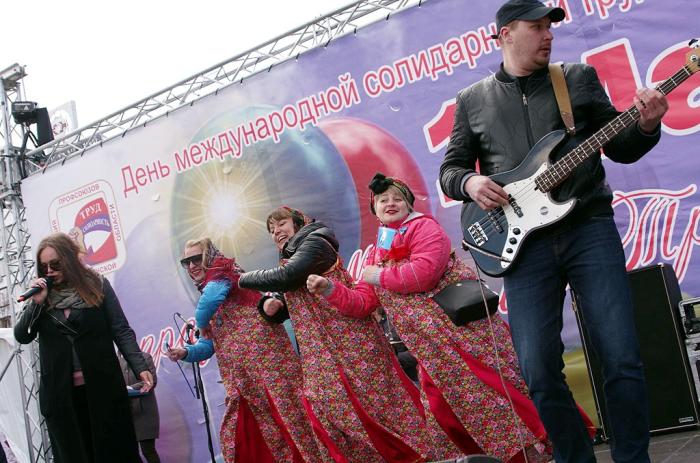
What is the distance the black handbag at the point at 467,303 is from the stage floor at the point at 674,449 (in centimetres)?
98

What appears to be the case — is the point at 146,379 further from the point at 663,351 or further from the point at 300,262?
the point at 663,351

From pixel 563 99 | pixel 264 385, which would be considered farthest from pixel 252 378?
pixel 563 99

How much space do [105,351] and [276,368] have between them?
3.41 ft

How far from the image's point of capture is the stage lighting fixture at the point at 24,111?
309 inches

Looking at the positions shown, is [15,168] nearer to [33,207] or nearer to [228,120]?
[33,207]

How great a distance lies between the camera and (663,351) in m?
4.10

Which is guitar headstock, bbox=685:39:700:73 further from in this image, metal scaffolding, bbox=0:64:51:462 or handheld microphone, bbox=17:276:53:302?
metal scaffolding, bbox=0:64:51:462

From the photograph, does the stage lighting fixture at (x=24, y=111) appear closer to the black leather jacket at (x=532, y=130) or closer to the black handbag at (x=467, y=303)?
the black handbag at (x=467, y=303)

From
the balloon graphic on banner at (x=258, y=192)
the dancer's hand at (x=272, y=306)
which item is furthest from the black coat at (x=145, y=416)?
the dancer's hand at (x=272, y=306)

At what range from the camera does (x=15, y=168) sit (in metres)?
8.12

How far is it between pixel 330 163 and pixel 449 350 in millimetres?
2772

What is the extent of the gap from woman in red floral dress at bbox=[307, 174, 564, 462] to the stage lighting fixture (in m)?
4.86

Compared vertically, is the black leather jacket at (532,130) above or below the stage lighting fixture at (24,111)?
below

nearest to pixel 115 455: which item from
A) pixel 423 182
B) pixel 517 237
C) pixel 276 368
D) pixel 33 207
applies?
pixel 276 368
